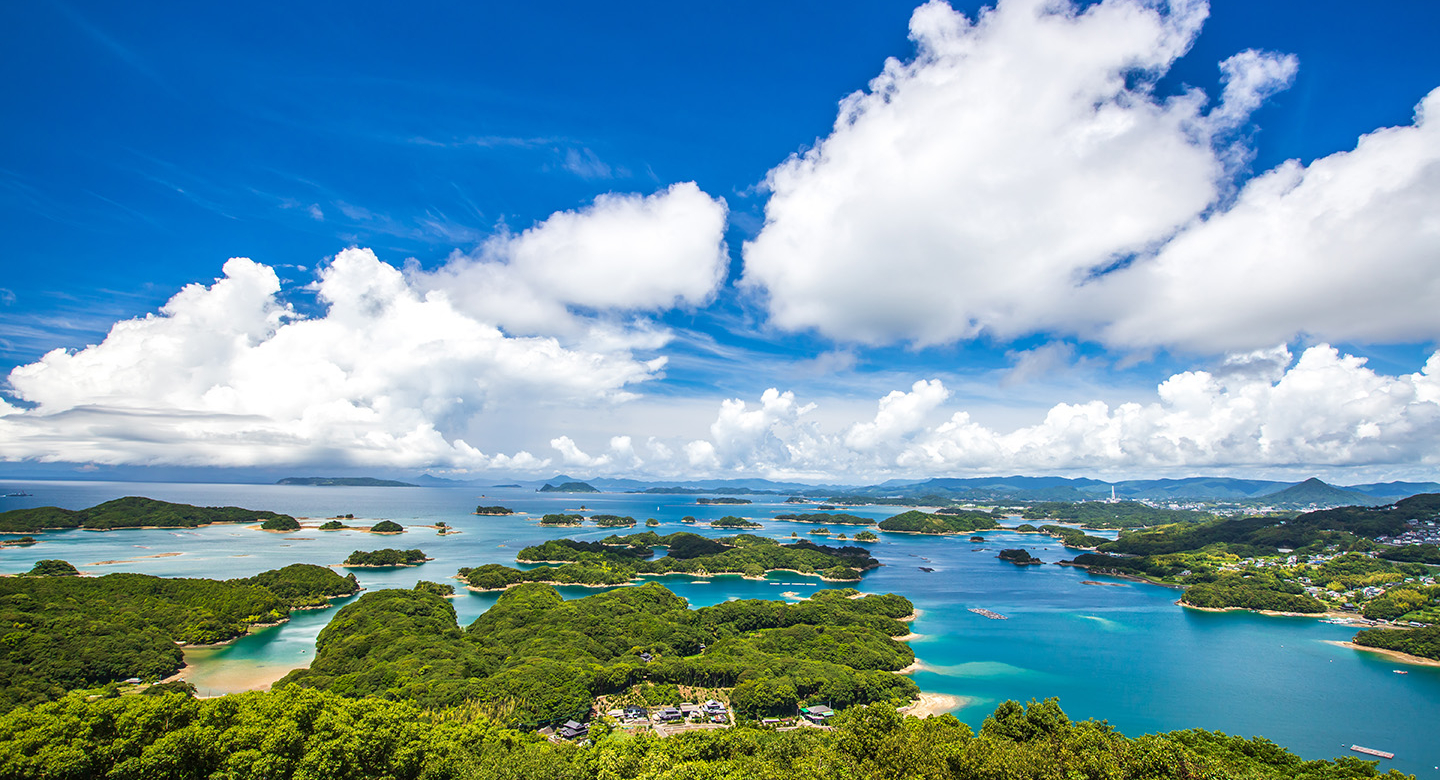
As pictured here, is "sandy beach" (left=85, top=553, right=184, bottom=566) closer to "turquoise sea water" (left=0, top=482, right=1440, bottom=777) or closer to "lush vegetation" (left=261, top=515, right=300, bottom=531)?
"turquoise sea water" (left=0, top=482, right=1440, bottom=777)

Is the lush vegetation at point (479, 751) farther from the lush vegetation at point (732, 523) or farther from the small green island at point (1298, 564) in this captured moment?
the lush vegetation at point (732, 523)

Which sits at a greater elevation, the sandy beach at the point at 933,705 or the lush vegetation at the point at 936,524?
the sandy beach at the point at 933,705

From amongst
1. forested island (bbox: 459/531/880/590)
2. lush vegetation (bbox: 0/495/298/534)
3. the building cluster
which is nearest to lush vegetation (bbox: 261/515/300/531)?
lush vegetation (bbox: 0/495/298/534)

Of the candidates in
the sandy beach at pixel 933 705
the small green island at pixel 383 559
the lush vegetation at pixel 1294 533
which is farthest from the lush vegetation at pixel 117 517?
the lush vegetation at pixel 1294 533

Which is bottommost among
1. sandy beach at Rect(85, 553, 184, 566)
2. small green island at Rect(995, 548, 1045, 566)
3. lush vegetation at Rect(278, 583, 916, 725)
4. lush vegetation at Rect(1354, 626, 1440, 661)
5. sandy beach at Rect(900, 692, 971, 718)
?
small green island at Rect(995, 548, 1045, 566)

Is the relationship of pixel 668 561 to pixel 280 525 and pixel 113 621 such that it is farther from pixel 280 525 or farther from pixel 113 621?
pixel 280 525
